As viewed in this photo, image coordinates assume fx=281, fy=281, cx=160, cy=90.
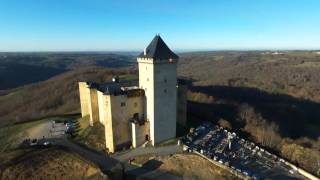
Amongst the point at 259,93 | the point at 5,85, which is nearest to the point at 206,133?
the point at 259,93

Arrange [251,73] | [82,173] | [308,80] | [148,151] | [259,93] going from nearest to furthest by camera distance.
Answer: [82,173] < [148,151] < [259,93] < [308,80] < [251,73]

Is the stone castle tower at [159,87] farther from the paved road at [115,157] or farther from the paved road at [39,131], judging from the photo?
the paved road at [39,131]

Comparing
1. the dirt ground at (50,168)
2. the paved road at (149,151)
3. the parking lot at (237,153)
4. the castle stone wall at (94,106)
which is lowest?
the parking lot at (237,153)

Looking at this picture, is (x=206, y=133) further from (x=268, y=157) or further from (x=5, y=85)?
(x=5, y=85)

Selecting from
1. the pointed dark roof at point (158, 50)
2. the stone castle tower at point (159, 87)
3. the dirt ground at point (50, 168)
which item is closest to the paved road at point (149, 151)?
the stone castle tower at point (159, 87)

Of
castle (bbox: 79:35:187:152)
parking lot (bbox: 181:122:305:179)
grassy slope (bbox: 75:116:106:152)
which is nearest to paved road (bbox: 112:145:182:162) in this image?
castle (bbox: 79:35:187:152)

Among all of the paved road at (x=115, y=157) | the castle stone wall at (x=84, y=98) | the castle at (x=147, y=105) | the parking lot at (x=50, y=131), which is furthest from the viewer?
the castle stone wall at (x=84, y=98)
